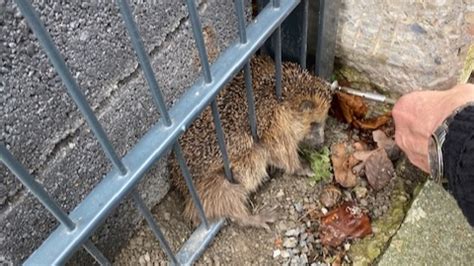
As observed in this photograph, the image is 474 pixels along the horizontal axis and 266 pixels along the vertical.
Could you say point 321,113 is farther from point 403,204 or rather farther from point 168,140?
point 168,140

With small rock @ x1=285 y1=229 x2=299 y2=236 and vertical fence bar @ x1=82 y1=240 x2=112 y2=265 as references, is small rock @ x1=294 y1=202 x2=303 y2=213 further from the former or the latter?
vertical fence bar @ x1=82 y1=240 x2=112 y2=265

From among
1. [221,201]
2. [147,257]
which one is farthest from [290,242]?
[147,257]

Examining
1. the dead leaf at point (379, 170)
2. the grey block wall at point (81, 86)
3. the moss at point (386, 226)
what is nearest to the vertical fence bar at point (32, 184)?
the grey block wall at point (81, 86)

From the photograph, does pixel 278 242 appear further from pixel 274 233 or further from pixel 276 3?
pixel 276 3

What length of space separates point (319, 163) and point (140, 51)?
1.26 meters

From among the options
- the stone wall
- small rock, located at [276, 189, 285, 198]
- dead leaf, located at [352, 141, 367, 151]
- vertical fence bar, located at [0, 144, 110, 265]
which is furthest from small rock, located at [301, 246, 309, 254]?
vertical fence bar, located at [0, 144, 110, 265]

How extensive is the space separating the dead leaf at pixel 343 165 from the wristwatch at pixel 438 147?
0.66 meters

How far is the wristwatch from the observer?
5.64ft

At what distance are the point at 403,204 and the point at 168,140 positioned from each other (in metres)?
1.12

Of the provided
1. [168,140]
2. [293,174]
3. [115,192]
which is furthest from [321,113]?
[115,192]

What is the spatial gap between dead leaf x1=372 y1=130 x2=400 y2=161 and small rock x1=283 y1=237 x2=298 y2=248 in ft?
1.66

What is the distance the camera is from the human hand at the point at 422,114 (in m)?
1.82

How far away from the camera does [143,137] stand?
5.52ft

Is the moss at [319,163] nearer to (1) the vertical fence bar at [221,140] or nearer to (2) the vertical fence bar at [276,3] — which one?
(1) the vertical fence bar at [221,140]
